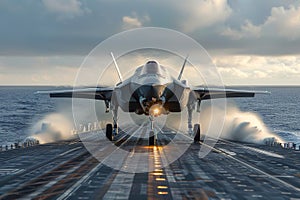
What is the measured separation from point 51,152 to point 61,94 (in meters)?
7.58

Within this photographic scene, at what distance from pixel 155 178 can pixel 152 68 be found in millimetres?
9918

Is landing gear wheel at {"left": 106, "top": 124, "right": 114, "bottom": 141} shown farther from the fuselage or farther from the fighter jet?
the fuselage

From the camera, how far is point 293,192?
1481 centimetres

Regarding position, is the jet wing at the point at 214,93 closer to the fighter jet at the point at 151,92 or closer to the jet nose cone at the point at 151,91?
the fighter jet at the point at 151,92

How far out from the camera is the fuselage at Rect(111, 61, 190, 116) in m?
24.1

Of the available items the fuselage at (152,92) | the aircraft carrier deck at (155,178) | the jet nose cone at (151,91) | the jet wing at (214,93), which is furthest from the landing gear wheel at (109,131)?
the jet nose cone at (151,91)

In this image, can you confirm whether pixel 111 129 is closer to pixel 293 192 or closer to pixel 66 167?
pixel 66 167

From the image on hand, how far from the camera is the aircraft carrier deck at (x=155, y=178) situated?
14.2m

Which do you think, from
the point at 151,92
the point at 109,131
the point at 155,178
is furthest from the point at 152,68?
the point at 155,178

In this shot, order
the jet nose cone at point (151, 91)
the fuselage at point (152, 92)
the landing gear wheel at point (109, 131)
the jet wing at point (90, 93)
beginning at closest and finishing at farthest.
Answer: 1. the jet nose cone at point (151, 91)
2. the fuselage at point (152, 92)
3. the jet wing at point (90, 93)
4. the landing gear wheel at point (109, 131)

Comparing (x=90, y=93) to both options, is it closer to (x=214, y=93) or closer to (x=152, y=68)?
(x=152, y=68)

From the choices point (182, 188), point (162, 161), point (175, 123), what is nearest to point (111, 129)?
point (162, 161)

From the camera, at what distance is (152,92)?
23859 mm

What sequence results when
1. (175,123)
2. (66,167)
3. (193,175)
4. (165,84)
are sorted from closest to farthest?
1. (193,175)
2. (66,167)
3. (165,84)
4. (175,123)
